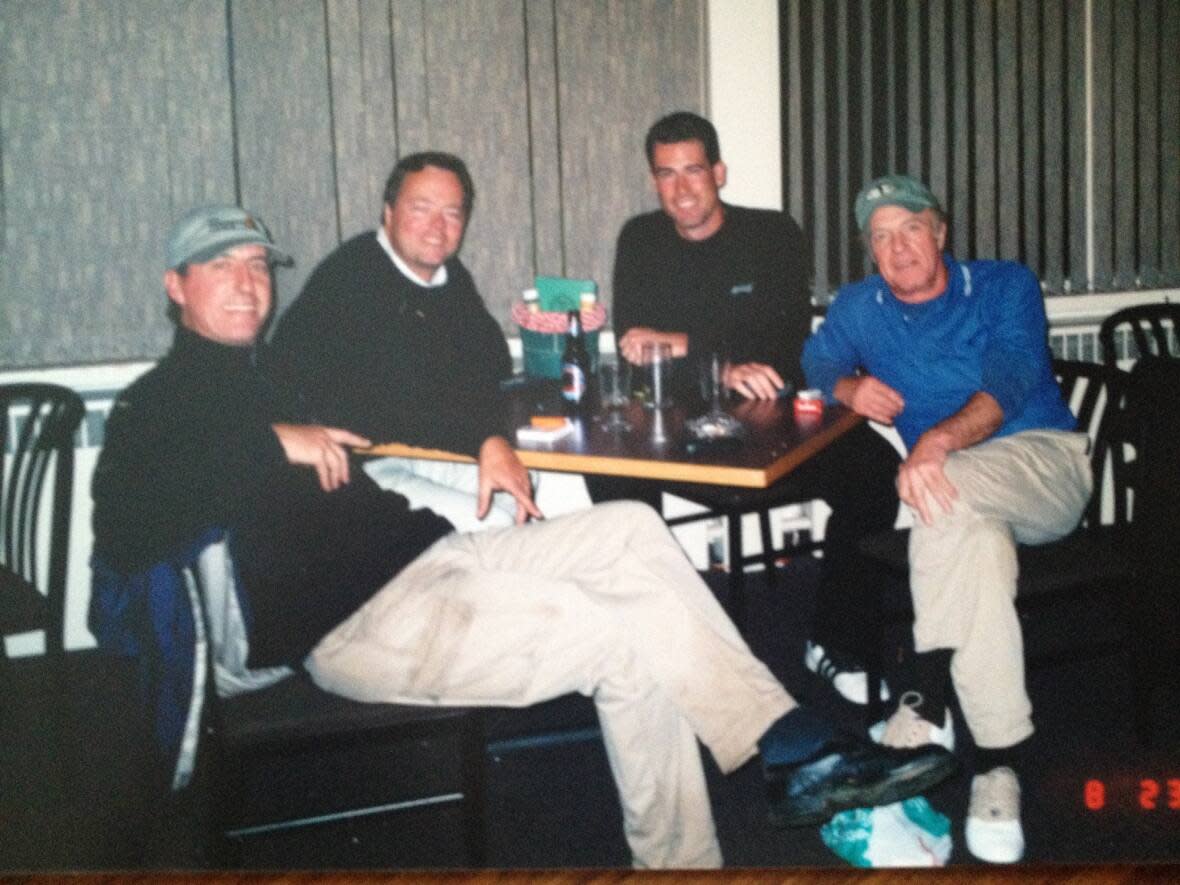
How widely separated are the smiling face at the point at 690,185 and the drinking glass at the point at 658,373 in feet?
2.02

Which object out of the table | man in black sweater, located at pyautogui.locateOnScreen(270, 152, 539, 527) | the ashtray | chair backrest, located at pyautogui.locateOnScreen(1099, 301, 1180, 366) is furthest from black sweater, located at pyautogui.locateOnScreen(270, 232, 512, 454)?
chair backrest, located at pyautogui.locateOnScreen(1099, 301, 1180, 366)

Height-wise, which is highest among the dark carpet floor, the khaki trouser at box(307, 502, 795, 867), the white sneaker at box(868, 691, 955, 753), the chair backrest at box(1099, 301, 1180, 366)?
the chair backrest at box(1099, 301, 1180, 366)

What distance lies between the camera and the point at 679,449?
1.76 m

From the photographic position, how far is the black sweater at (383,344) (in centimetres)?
202

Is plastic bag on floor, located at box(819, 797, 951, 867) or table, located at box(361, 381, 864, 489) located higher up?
table, located at box(361, 381, 864, 489)

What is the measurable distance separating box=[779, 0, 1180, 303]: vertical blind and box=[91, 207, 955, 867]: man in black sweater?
1146 mm

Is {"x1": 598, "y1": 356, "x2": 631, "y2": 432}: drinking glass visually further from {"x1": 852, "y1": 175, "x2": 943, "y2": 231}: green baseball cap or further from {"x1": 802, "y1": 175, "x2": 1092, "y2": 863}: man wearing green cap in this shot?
{"x1": 852, "y1": 175, "x2": 943, "y2": 231}: green baseball cap

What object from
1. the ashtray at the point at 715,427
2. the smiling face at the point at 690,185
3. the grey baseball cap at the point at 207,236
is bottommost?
the ashtray at the point at 715,427

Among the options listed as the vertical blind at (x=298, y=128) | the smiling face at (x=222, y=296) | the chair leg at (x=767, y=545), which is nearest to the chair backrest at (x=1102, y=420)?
the chair leg at (x=767, y=545)

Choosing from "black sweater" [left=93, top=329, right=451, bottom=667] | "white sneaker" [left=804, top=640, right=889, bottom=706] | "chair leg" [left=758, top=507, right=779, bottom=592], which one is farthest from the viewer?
"chair leg" [left=758, top=507, right=779, bottom=592]

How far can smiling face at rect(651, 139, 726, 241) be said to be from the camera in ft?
8.59

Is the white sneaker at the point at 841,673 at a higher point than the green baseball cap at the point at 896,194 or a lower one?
lower

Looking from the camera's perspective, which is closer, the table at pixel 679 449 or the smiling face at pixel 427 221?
the table at pixel 679 449

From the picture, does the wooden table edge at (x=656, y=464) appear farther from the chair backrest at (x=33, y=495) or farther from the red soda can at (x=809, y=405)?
the chair backrest at (x=33, y=495)
